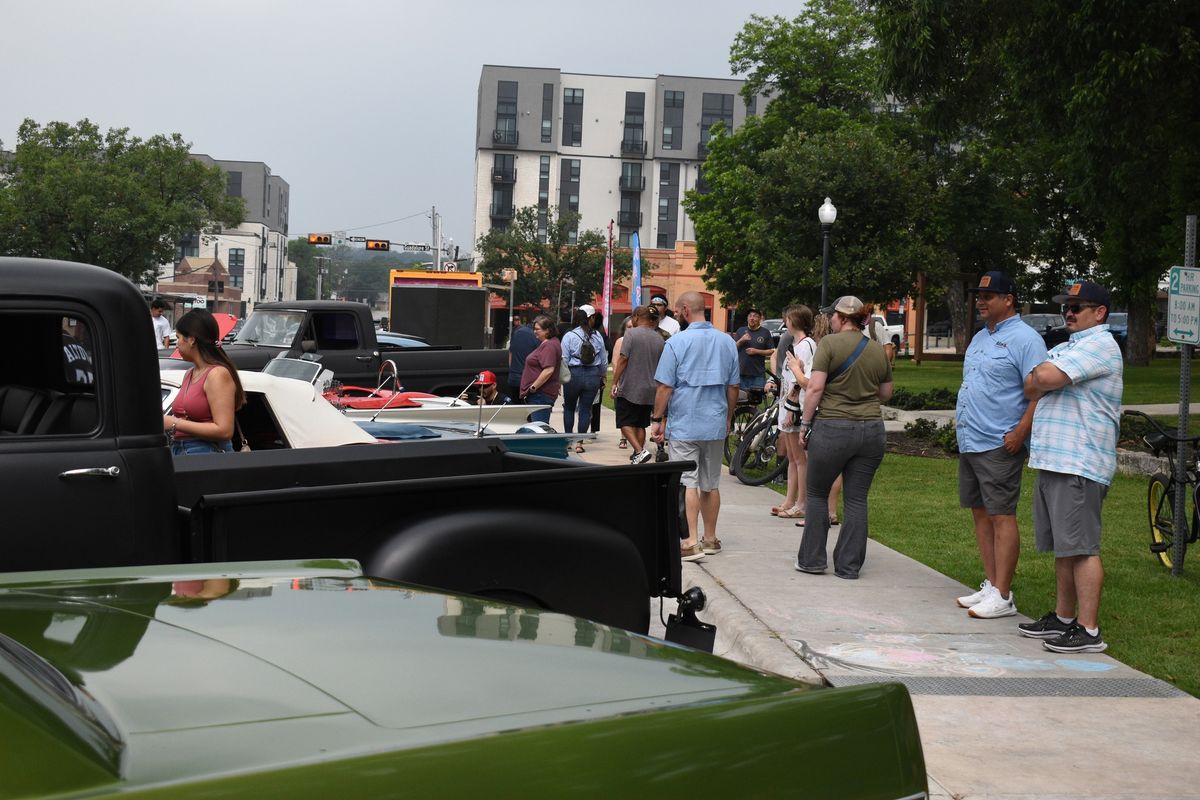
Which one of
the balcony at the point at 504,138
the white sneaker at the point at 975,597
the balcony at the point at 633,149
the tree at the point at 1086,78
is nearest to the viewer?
the white sneaker at the point at 975,597

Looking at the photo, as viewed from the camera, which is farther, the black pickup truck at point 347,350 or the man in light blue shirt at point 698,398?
the black pickup truck at point 347,350

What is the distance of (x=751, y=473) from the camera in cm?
1395

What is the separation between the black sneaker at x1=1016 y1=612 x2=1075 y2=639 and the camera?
6.83 meters

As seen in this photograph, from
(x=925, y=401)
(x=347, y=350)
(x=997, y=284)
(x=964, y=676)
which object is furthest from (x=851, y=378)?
(x=925, y=401)

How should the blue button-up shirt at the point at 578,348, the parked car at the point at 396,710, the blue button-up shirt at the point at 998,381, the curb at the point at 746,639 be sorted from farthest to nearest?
the blue button-up shirt at the point at 578,348
the blue button-up shirt at the point at 998,381
the curb at the point at 746,639
the parked car at the point at 396,710

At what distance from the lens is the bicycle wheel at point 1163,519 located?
889cm

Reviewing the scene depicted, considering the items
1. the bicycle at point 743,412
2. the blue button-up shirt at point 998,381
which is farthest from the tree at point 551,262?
the blue button-up shirt at point 998,381

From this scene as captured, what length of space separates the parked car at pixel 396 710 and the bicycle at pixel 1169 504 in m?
7.51

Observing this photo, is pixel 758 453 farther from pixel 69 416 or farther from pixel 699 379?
pixel 69 416

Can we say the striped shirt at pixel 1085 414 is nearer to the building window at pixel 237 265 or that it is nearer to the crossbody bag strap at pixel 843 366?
the crossbody bag strap at pixel 843 366

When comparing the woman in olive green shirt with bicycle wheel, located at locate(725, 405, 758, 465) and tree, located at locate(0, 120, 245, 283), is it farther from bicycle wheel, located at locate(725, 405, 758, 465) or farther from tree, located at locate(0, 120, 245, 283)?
tree, located at locate(0, 120, 245, 283)

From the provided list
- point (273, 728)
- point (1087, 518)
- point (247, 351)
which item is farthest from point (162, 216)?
point (273, 728)

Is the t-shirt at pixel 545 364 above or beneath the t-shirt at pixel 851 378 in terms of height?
beneath

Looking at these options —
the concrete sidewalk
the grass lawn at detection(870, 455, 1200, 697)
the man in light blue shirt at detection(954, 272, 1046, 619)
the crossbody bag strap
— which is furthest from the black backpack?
the man in light blue shirt at detection(954, 272, 1046, 619)
